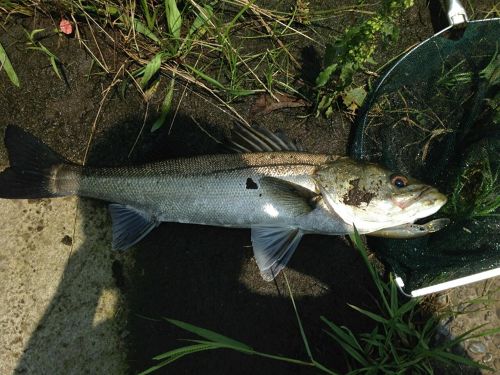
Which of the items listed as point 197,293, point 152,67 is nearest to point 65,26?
point 152,67

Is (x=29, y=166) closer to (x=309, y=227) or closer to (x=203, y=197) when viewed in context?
(x=203, y=197)

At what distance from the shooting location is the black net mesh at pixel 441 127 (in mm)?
3221

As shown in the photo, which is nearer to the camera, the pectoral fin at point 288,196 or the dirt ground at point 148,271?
the pectoral fin at point 288,196

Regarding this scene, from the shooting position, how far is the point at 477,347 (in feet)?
10.6

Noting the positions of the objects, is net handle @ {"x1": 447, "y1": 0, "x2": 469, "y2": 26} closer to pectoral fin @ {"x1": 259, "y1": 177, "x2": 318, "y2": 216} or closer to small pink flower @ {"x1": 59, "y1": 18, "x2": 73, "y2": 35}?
pectoral fin @ {"x1": 259, "y1": 177, "x2": 318, "y2": 216}

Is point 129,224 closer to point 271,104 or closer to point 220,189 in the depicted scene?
point 220,189

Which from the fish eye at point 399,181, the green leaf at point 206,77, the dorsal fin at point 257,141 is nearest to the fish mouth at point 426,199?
the fish eye at point 399,181

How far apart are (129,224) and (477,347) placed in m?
A: 2.94

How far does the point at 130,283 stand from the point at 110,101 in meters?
1.53

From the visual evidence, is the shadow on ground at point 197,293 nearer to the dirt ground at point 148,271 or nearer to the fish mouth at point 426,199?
the dirt ground at point 148,271

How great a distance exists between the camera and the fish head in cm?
291

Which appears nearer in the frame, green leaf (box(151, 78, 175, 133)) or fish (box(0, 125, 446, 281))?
fish (box(0, 125, 446, 281))

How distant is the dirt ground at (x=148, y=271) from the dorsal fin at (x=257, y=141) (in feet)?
0.86

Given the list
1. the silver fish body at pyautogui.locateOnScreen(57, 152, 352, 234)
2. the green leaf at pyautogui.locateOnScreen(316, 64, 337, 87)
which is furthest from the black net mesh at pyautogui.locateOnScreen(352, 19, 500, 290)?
the silver fish body at pyautogui.locateOnScreen(57, 152, 352, 234)
